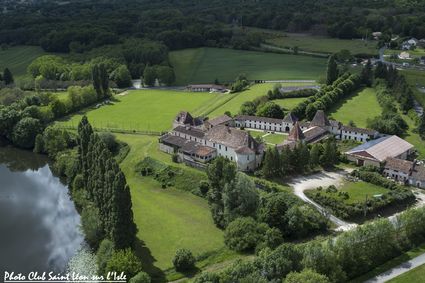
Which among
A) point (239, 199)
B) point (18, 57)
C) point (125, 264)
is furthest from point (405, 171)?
point (18, 57)

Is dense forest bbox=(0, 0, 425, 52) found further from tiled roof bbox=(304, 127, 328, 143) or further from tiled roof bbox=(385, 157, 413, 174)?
tiled roof bbox=(385, 157, 413, 174)

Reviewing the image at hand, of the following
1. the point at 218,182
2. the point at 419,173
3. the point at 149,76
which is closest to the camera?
the point at 218,182

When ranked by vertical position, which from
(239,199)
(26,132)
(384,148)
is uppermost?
(384,148)

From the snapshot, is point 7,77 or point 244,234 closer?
point 244,234

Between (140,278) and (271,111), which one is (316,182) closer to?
(271,111)

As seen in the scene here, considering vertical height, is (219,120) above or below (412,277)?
above

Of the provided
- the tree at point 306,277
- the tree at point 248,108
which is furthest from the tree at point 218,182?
the tree at point 248,108

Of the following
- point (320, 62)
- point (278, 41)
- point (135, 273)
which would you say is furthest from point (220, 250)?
point (278, 41)

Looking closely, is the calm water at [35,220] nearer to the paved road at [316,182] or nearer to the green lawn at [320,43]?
the paved road at [316,182]
